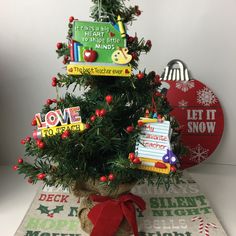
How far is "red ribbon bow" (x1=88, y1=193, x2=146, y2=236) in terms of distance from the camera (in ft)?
2.22

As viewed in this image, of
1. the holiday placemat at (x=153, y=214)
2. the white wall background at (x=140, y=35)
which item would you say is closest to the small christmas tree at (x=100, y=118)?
the holiday placemat at (x=153, y=214)

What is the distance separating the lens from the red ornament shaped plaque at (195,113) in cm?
104

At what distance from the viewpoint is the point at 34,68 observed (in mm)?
1035

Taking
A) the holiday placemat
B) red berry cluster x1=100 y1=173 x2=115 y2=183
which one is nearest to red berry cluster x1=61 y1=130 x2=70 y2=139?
red berry cluster x1=100 y1=173 x2=115 y2=183

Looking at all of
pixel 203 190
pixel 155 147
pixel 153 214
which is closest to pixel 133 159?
pixel 155 147

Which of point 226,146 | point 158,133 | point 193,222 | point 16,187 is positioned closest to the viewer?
point 158,133

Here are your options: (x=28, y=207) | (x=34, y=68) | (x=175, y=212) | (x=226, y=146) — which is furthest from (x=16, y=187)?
(x=226, y=146)

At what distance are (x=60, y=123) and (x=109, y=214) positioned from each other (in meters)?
0.22

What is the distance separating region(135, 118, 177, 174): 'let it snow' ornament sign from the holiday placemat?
0.21 metres

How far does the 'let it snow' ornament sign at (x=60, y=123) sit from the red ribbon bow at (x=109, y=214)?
172 mm

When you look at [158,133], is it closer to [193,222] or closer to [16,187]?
[193,222]

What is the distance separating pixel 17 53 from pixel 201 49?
0.57m

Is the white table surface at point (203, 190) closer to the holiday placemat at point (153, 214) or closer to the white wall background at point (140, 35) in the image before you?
→ the holiday placemat at point (153, 214)

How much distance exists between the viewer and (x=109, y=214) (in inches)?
26.9
